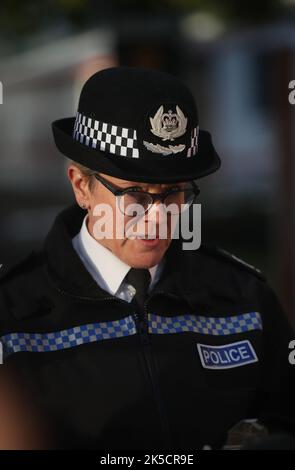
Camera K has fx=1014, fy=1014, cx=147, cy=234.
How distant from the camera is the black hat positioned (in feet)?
8.71

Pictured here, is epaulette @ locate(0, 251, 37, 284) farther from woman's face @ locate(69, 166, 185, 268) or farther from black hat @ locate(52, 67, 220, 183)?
black hat @ locate(52, 67, 220, 183)

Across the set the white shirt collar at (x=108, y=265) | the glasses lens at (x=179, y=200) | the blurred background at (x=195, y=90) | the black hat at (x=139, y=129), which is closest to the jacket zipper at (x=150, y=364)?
the white shirt collar at (x=108, y=265)

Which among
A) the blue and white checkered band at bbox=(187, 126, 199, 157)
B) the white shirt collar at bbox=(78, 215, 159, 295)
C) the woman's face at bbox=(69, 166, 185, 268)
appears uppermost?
the blue and white checkered band at bbox=(187, 126, 199, 157)

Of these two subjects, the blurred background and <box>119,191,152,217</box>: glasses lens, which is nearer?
<box>119,191,152,217</box>: glasses lens

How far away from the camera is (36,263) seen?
2885mm

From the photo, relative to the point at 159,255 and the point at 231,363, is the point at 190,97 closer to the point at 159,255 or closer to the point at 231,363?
the point at 159,255

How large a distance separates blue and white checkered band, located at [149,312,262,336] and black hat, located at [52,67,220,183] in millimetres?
429

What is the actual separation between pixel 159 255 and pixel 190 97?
436 millimetres

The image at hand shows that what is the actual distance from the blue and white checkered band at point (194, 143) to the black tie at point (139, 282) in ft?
1.18

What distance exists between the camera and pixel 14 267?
9.21 ft

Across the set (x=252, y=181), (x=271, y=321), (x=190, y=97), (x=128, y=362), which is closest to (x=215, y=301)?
(x=271, y=321)

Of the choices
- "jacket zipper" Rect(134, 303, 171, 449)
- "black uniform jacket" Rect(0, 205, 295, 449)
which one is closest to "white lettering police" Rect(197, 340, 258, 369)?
"black uniform jacket" Rect(0, 205, 295, 449)

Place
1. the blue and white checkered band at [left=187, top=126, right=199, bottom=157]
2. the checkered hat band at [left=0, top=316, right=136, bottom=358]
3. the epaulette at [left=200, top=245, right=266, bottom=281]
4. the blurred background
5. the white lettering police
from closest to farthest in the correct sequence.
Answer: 1. the checkered hat band at [left=0, top=316, right=136, bottom=358]
2. the blue and white checkered band at [left=187, top=126, right=199, bottom=157]
3. the white lettering police
4. the epaulette at [left=200, top=245, right=266, bottom=281]
5. the blurred background

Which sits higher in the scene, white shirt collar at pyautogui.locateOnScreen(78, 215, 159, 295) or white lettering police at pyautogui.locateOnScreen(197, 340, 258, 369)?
white shirt collar at pyautogui.locateOnScreen(78, 215, 159, 295)
